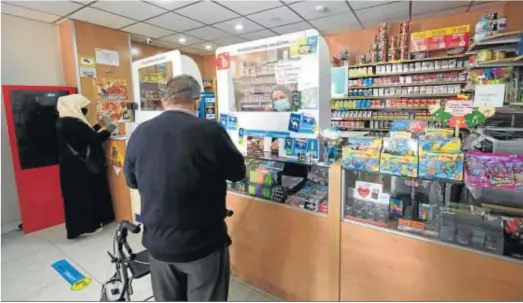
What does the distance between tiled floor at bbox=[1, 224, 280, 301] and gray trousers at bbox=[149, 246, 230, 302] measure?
825mm

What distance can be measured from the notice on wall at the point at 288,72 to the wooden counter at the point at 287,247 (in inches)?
29.1

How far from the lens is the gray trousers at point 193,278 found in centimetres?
137

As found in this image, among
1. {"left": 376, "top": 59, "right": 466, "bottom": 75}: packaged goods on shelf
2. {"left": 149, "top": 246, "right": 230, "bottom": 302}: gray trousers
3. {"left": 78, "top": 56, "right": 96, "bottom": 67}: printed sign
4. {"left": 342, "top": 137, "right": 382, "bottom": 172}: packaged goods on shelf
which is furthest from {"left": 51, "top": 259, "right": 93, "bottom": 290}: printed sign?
→ {"left": 376, "top": 59, "right": 466, "bottom": 75}: packaged goods on shelf

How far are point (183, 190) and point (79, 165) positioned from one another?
8.81 ft

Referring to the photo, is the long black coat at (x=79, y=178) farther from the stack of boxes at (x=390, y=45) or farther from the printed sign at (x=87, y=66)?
the stack of boxes at (x=390, y=45)

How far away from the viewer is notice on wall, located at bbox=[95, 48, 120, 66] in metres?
4.30

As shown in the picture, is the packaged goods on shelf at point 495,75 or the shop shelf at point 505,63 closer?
the shop shelf at point 505,63

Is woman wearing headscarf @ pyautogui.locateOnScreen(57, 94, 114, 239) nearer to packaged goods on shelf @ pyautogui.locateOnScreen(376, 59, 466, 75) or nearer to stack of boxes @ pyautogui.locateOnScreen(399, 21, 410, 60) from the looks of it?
packaged goods on shelf @ pyautogui.locateOnScreen(376, 59, 466, 75)

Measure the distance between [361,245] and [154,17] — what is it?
404 cm

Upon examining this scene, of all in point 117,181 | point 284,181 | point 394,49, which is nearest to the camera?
point 284,181

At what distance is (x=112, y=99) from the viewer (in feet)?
14.8

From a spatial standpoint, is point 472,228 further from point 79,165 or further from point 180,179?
point 79,165

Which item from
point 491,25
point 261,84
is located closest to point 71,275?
point 261,84

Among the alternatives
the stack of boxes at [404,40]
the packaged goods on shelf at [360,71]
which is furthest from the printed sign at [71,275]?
the stack of boxes at [404,40]
